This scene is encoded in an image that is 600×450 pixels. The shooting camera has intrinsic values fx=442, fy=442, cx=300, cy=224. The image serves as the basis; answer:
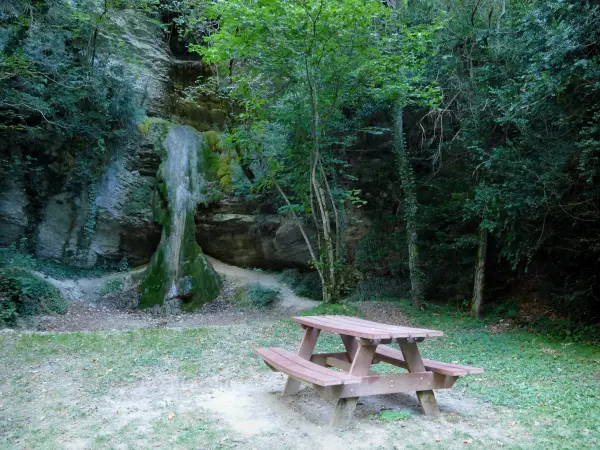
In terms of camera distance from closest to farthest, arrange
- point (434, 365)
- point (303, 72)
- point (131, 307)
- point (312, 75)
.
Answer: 1. point (434, 365)
2. point (312, 75)
3. point (303, 72)
4. point (131, 307)

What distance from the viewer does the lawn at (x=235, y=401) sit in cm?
352

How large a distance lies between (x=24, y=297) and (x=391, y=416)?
28.3 ft

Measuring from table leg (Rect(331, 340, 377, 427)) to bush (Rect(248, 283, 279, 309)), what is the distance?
8204mm

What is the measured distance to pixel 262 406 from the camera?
4.33 m

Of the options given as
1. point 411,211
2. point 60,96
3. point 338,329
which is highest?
point 60,96

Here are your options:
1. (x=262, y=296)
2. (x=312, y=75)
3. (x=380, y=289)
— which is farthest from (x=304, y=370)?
(x=380, y=289)

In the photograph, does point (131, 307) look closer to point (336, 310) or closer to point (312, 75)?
point (336, 310)

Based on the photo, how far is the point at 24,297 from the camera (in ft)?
30.9

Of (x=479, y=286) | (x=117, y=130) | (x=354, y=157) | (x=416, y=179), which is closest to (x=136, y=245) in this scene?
(x=117, y=130)

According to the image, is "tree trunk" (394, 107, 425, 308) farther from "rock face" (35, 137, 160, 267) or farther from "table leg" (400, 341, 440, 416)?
"rock face" (35, 137, 160, 267)

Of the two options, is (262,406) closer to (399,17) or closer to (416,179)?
(416,179)

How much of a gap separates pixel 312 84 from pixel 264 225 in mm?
5589

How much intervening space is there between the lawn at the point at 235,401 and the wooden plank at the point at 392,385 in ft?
0.88

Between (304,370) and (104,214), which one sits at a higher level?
(104,214)
